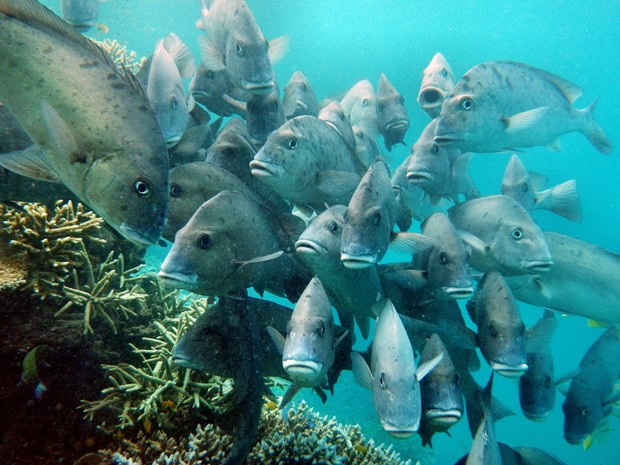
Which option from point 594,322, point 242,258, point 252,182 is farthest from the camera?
point 594,322

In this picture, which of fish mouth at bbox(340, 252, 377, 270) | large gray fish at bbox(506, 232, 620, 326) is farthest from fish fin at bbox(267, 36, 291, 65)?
large gray fish at bbox(506, 232, 620, 326)

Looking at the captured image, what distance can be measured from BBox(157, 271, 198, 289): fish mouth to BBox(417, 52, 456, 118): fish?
15.5ft

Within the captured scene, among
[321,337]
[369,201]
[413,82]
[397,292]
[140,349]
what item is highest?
[369,201]

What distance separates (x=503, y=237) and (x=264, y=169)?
9.30 ft

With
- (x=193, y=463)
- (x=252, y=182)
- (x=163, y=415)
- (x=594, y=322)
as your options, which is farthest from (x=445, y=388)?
(x=594, y=322)

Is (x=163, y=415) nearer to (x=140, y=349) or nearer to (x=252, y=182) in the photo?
(x=140, y=349)

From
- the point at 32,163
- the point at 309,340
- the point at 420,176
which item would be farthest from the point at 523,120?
the point at 32,163

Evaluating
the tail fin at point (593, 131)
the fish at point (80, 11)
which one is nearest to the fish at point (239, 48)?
the fish at point (80, 11)

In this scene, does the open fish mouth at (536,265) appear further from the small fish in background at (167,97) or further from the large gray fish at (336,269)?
the small fish in background at (167,97)

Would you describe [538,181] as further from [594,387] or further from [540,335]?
[594,387]

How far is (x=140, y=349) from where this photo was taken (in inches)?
172

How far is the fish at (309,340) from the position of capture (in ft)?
9.37

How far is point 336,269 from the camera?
3623 millimetres

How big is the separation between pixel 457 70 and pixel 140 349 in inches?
1622
